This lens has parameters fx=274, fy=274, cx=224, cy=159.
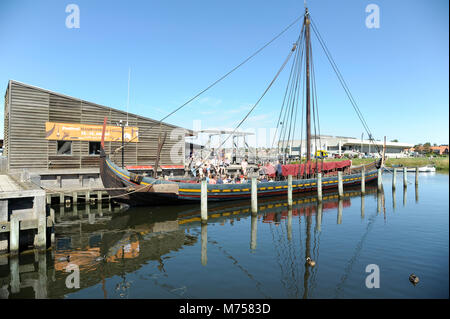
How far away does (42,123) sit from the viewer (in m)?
22.8

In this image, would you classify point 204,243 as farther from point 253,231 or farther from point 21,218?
point 21,218

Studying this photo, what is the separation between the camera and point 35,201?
11.0 m

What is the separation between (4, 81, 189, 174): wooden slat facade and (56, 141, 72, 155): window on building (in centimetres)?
36

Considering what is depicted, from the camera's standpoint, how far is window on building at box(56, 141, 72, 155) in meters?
23.7

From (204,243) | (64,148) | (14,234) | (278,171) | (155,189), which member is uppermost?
(64,148)

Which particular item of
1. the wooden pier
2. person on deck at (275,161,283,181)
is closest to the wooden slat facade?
the wooden pier

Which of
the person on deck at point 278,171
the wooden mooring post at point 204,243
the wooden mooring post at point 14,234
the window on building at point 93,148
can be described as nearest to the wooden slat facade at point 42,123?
the window on building at point 93,148

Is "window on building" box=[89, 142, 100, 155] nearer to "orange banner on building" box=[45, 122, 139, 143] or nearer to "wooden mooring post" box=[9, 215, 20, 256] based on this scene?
"orange banner on building" box=[45, 122, 139, 143]

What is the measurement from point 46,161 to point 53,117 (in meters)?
3.75

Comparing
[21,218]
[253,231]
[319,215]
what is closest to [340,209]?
[319,215]

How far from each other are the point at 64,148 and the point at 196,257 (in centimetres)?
1870

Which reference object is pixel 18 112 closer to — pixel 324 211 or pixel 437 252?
pixel 324 211

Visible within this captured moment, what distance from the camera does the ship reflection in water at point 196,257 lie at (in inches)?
336

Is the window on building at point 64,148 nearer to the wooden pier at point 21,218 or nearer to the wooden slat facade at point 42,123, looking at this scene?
the wooden slat facade at point 42,123
